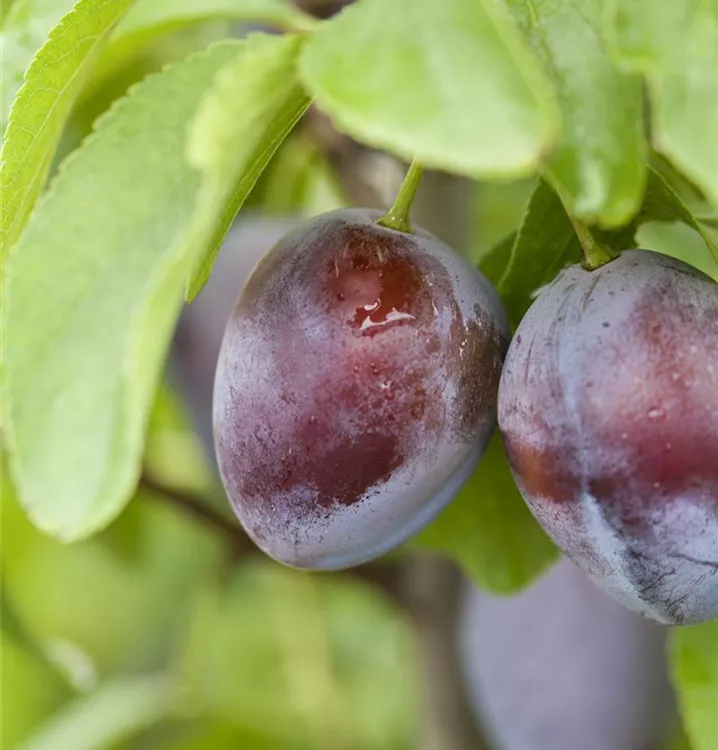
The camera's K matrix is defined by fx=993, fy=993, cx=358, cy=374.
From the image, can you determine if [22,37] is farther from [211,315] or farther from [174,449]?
[174,449]

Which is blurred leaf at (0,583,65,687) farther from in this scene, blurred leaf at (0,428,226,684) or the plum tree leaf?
the plum tree leaf

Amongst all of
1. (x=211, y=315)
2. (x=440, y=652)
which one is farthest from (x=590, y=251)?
(x=440, y=652)

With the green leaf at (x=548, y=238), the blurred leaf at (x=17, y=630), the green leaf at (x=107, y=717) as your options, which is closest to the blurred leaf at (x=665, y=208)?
the green leaf at (x=548, y=238)

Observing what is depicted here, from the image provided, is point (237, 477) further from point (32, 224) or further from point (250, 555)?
point (250, 555)

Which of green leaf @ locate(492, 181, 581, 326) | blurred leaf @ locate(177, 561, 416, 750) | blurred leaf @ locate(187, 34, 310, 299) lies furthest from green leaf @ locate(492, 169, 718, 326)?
blurred leaf @ locate(177, 561, 416, 750)

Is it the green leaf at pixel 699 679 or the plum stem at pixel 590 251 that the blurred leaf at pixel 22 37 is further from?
the green leaf at pixel 699 679

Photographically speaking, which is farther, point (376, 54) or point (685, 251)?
point (685, 251)

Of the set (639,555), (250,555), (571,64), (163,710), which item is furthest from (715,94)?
(163,710)
